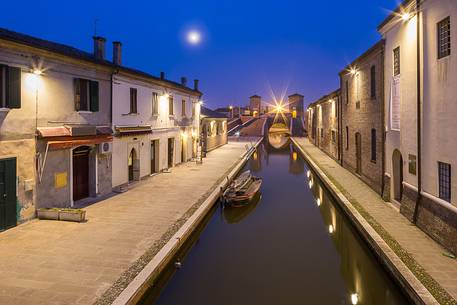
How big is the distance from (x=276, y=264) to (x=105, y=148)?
31.6 feet

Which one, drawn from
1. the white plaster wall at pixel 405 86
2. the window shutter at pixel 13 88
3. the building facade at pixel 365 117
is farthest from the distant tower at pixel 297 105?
the window shutter at pixel 13 88

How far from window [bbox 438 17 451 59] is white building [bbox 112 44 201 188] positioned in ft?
43.9

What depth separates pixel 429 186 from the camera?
10.7 m

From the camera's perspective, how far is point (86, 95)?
1439cm

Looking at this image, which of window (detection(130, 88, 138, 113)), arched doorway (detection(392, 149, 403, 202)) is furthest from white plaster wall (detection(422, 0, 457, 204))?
window (detection(130, 88, 138, 113))

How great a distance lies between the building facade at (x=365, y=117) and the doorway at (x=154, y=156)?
12774mm

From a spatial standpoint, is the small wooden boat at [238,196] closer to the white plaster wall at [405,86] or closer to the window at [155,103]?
the white plaster wall at [405,86]

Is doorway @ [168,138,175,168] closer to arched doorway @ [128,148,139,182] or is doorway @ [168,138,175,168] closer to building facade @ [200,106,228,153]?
arched doorway @ [128,148,139,182]

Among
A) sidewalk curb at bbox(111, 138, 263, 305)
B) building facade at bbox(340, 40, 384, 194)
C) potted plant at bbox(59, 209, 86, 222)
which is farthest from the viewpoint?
building facade at bbox(340, 40, 384, 194)

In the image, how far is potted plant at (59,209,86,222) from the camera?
11560 millimetres

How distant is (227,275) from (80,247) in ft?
13.4

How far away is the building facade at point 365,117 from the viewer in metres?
16.3

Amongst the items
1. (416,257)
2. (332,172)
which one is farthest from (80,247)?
(332,172)

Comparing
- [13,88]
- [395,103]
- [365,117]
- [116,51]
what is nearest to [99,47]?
[116,51]
